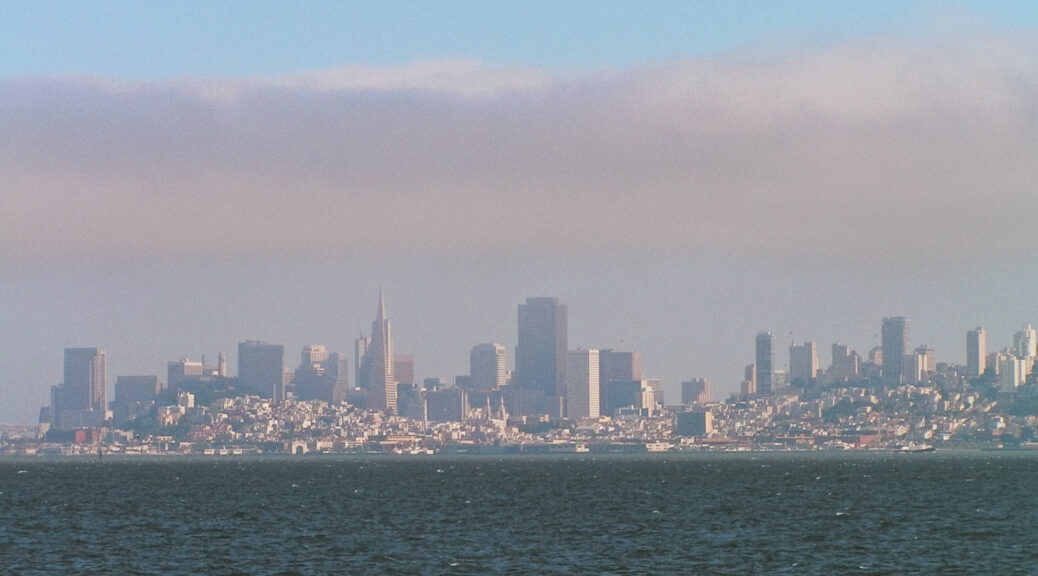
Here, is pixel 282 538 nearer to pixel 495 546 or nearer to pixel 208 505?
pixel 495 546

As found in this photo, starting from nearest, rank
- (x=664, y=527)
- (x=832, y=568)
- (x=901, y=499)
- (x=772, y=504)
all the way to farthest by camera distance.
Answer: (x=832, y=568)
(x=664, y=527)
(x=772, y=504)
(x=901, y=499)

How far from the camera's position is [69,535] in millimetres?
126062

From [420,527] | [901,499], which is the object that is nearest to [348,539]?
[420,527]

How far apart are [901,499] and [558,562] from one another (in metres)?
85.7

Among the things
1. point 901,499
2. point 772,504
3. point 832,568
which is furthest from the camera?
point 901,499

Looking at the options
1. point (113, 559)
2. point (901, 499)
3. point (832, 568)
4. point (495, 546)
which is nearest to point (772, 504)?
point (901, 499)

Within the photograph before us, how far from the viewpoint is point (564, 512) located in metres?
153

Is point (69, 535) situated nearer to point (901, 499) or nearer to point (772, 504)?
point (772, 504)

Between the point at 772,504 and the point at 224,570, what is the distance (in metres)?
81.8

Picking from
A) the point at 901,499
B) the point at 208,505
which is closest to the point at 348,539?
the point at 208,505

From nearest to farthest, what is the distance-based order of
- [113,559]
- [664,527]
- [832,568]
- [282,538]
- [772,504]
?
1. [832,568]
2. [113,559]
3. [282,538]
4. [664,527]
5. [772,504]

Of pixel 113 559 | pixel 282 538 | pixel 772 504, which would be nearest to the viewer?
pixel 113 559

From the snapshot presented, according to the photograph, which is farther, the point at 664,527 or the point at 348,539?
the point at 664,527

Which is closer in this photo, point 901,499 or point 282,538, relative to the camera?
point 282,538
